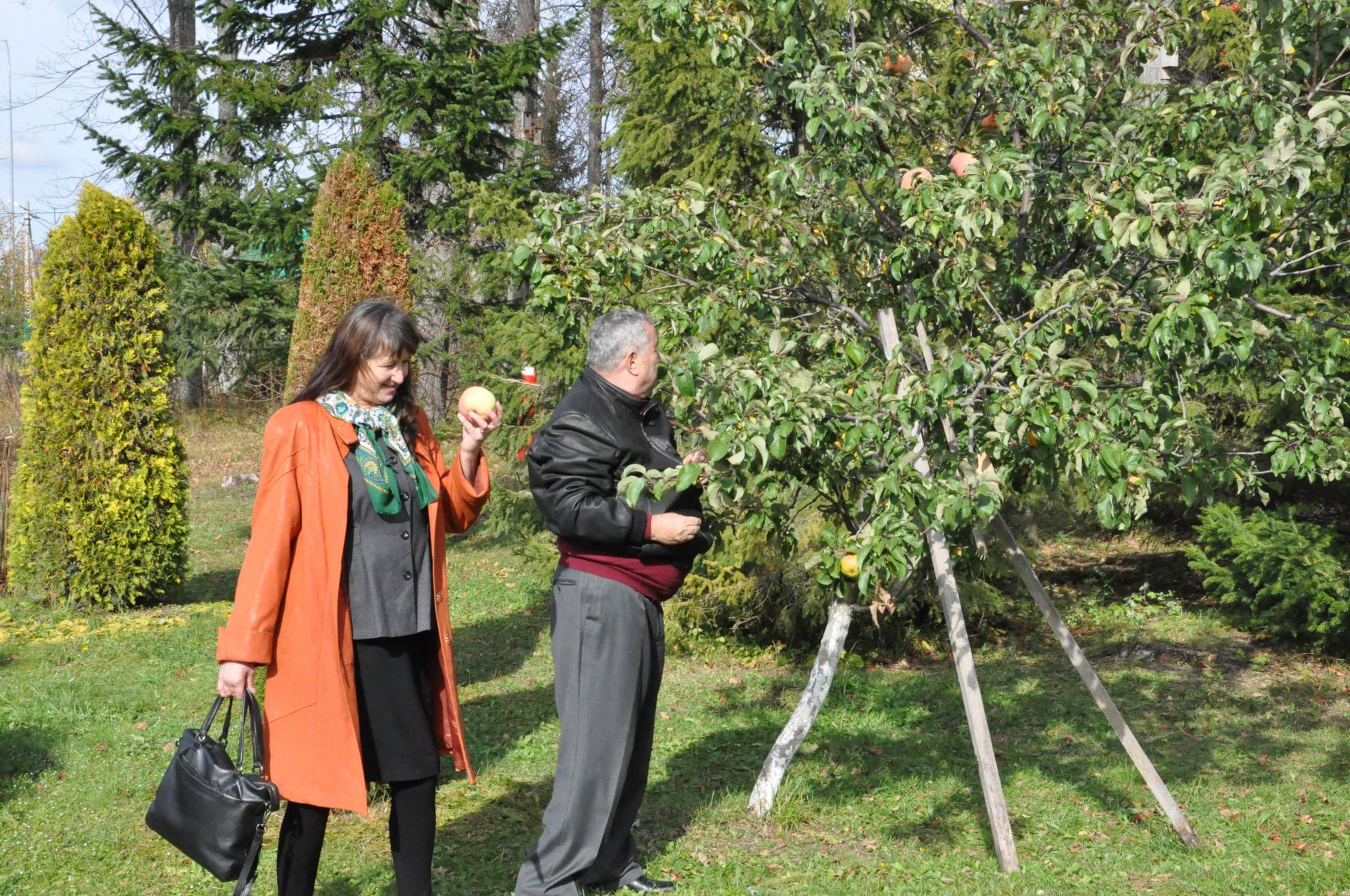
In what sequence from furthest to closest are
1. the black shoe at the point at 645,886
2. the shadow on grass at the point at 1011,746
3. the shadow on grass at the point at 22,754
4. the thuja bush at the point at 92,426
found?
the thuja bush at the point at 92,426, the shadow on grass at the point at 22,754, the shadow on grass at the point at 1011,746, the black shoe at the point at 645,886

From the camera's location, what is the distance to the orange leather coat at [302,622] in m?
2.88

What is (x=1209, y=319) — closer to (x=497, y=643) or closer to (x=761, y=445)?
(x=761, y=445)

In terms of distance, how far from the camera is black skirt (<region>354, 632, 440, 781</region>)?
3.04 metres

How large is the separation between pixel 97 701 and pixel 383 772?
12.3 feet

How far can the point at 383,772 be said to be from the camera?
304 centimetres

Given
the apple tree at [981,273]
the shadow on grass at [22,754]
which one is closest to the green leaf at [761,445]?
the apple tree at [981,273]

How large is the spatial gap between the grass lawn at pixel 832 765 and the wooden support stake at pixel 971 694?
0.14 metres

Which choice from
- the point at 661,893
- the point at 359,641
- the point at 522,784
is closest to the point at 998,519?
the point at 661,893

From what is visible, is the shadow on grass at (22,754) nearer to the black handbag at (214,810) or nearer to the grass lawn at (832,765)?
the grass lawn at (832,765)

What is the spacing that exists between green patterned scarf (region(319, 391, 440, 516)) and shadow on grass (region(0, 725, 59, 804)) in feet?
9.05

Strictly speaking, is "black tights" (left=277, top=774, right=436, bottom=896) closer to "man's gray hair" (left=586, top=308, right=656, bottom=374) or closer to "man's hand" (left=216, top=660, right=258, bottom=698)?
"man's hand" (left=216, top=660, right=258, bottom=698)

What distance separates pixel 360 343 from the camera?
122 inches

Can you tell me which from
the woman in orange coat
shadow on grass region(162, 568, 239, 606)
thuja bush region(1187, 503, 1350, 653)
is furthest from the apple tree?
shadow on grass region(162, 568, 239, 606)

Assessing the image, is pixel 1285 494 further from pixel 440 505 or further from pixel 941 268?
pixel 440 505
